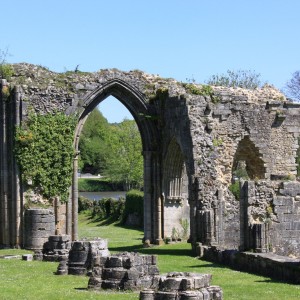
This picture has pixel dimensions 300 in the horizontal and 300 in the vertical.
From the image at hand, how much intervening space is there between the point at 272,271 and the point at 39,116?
42.3 feet

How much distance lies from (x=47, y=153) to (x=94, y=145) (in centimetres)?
6190

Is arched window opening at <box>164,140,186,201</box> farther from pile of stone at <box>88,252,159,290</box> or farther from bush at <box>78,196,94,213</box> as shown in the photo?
bush at <box>78,196,94,213</box>

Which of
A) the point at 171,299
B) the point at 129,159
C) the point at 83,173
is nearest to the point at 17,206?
the point at 171,299

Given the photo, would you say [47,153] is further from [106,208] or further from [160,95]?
[106,208]

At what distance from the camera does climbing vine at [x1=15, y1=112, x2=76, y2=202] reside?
27719mm

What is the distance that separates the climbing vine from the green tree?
117 ft

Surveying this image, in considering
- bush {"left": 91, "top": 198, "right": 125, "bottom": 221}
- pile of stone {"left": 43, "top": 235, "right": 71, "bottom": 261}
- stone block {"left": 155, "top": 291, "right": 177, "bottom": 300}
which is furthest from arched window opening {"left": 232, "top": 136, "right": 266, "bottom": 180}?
bush {"left": 91, "top": 198, "right": 125, "bottom": 221}

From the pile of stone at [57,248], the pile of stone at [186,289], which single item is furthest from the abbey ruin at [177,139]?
the pile of stone at [186,289]

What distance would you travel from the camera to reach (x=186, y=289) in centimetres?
1269

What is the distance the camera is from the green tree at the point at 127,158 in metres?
65.8

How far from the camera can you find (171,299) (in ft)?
41.7

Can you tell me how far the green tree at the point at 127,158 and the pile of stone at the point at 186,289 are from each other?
5077 cm

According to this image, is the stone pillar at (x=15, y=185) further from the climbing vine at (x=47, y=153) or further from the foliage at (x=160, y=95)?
the foliage at (x=160, y=95)

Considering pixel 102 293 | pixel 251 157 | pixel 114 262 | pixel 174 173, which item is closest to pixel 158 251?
pixel 174 173
